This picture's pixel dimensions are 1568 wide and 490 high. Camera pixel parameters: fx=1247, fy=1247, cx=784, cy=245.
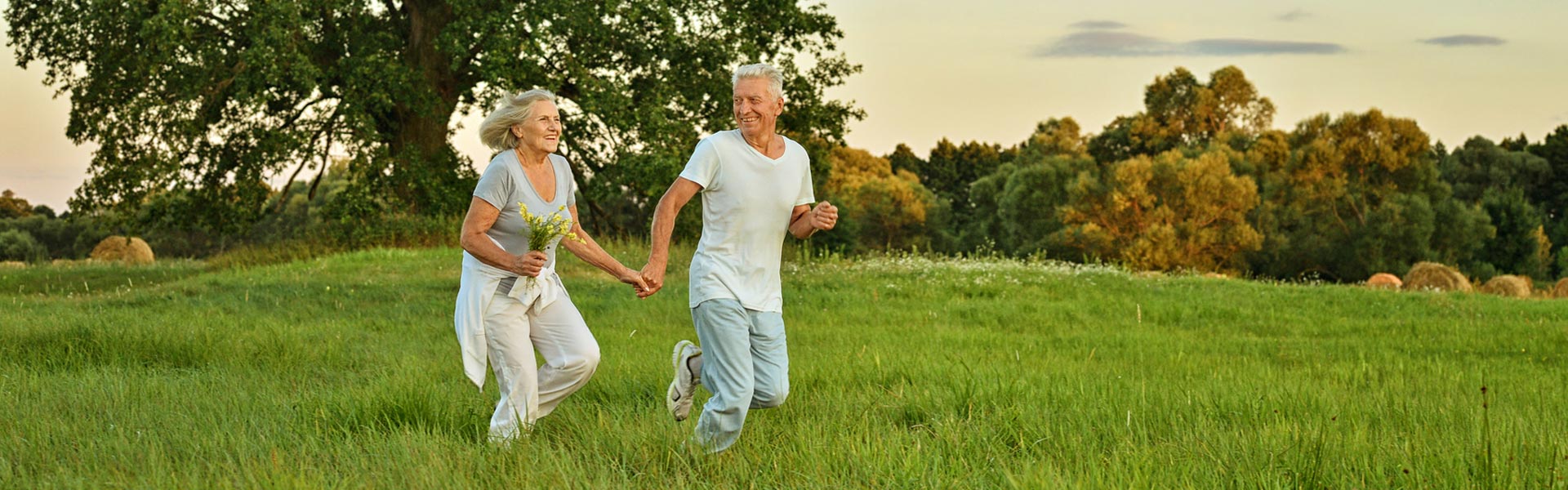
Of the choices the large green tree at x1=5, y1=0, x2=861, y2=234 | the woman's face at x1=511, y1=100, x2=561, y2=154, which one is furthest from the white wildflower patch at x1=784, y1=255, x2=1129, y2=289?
the woman's face at x1=511, y1=100, x2=561, y2=154

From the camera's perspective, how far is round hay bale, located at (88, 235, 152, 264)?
103 feet

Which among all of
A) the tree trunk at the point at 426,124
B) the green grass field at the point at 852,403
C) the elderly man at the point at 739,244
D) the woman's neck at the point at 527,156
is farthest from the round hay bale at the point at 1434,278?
the woman's neck at the point at 527,156

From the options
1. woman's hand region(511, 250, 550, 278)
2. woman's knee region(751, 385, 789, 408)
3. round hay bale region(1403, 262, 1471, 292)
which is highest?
woman's hand region(511, 250, 550, 278)

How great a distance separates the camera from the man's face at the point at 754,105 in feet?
16.3

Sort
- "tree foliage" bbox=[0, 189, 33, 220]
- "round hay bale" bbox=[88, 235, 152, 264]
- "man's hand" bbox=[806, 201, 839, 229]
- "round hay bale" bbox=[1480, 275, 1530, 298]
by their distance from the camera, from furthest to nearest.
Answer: "tree foliage" bbox=[0, 189, 33, 220]
"round hay bale" bbox=[88, 235, 152, 264]
"round hay bale" bbox=[1480, 275, 1530, 298]
"man's hand" bbox=[806, 201, 839, 229]

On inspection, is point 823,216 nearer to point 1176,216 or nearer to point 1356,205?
point 1176,216

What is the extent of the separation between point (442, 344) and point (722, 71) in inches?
557

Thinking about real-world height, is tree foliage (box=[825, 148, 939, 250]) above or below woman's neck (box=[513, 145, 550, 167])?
below

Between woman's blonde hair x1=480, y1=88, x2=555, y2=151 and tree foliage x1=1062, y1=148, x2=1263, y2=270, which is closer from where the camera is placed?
woman's blonde hair x1=480, y1=88, x2=555, y2=151

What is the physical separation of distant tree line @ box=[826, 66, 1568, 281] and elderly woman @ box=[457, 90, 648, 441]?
29.8m

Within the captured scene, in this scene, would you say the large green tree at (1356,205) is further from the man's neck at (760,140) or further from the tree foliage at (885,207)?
the man's neck at (760,140)

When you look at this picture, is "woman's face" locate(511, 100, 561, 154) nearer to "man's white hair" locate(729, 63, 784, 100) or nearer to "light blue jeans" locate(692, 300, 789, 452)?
"man's white hair" locate(729, 63, 784, 100)

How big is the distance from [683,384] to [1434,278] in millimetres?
27314

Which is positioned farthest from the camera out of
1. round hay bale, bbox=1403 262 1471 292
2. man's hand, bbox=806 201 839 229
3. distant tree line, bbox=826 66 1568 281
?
distant tree line, bbox=826 66 1568 281
